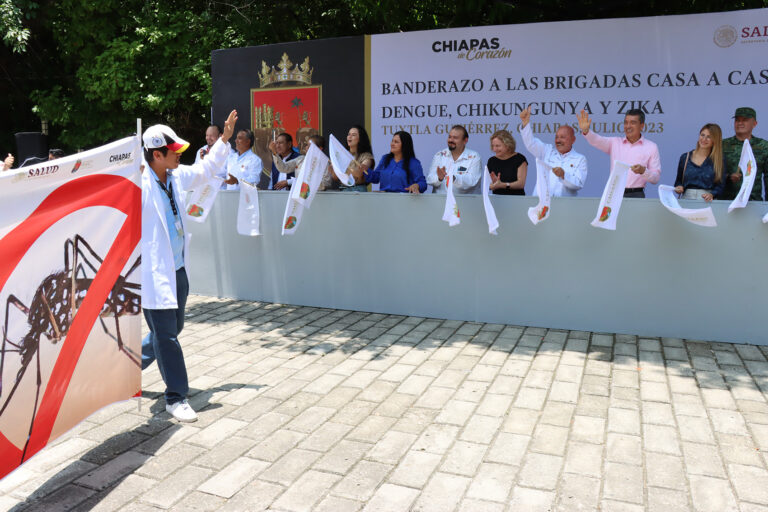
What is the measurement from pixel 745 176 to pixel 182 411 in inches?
220

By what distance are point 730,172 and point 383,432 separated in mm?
4884

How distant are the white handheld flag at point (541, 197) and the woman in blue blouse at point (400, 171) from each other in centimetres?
157

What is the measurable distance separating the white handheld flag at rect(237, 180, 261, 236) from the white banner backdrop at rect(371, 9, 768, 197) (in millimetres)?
3435

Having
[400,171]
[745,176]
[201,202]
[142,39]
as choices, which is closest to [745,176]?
[745,176]

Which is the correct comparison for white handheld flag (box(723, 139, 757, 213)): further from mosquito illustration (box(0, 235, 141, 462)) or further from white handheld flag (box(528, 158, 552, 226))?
mosquito illustration (box(0, 235, 141, 462))

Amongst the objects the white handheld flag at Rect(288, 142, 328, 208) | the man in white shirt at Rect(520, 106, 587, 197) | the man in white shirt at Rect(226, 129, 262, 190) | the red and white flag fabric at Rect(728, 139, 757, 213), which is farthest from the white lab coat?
the man in white shirt at Rect(226, 129, 262, 190)

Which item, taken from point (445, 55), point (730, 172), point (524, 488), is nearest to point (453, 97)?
point (445, 55)

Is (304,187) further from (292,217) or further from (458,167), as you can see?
(458,167)

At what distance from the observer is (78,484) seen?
12.9 ft

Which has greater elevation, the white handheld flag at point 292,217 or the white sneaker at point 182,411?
the white handheld flag at point 292,217

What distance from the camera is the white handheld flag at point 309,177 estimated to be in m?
8.17

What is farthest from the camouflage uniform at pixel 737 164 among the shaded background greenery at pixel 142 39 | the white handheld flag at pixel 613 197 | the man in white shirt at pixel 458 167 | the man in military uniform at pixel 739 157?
the shaded background greenery at pixel 142 39

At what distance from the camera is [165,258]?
471 cm

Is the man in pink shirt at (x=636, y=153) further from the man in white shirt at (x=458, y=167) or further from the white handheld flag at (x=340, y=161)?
the white handheld flag at (x=340, y=161)
